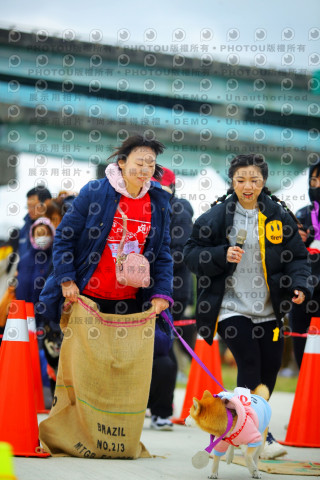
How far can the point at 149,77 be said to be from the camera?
1195cm

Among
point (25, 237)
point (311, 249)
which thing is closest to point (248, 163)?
point (311, 249)

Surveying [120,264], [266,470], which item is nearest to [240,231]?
[120,264]

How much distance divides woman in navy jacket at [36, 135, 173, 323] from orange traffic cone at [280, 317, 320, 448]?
1568mm

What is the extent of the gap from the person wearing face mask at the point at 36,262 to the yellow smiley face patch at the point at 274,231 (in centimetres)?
302

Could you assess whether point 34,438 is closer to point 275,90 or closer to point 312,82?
point 312,82

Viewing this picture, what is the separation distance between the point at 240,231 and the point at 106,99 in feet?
20.5

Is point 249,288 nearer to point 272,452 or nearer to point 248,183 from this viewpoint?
point 248,183

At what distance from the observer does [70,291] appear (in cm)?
469

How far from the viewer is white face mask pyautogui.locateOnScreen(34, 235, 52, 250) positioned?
7.67 m

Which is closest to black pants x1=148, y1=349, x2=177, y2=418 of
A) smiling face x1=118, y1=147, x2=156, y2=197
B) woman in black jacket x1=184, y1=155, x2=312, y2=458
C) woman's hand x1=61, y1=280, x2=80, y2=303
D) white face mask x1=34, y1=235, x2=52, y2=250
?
woman in black jacket x1=184, y1=155, x2=312, y2=458

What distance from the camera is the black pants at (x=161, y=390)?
6.69m

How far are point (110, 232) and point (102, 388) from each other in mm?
944

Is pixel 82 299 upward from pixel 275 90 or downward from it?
downward

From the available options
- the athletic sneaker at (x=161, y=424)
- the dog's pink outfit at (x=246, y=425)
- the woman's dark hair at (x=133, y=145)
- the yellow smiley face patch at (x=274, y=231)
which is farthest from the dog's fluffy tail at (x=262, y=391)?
the athletic sneaker at (x=161, y=424)
